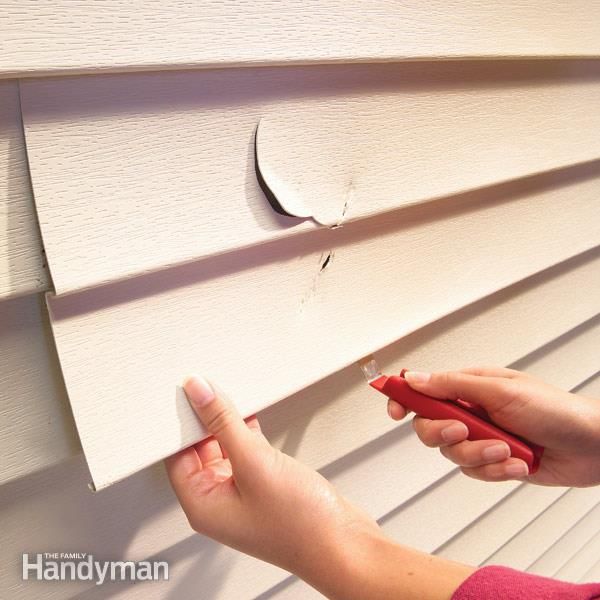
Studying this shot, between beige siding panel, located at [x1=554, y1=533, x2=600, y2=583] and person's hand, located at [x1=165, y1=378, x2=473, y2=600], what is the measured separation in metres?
1.41

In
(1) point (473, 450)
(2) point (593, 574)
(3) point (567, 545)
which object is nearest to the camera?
(1) point (473, 450)

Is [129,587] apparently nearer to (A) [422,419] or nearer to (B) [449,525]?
(A) [422,419]

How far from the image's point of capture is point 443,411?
28.4 inches

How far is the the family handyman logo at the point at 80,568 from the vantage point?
584mm

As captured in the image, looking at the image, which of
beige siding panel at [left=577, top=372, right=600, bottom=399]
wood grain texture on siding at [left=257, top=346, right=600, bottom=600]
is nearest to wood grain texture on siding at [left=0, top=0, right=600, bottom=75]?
wood grain texture on siding at [left=257, top=346, right=600, bottom=600]

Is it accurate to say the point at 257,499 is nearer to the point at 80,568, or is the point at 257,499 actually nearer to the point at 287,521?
the point at 287,521

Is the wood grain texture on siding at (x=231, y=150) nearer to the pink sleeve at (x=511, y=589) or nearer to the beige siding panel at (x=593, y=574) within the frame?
the pink sleeve at (x=511, y=589)

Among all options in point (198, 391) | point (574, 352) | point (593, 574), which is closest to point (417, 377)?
point (198, 391)

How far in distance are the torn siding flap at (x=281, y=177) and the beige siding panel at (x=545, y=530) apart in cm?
113

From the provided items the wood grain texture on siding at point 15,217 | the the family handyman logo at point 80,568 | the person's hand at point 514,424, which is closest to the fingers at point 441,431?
the person's hand at point 514,424

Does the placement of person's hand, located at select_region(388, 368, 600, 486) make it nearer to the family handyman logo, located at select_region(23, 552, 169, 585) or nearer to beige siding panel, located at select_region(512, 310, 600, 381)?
beige siding panel, located at select_region(512, 310, 600, 381)

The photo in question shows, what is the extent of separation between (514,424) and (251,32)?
0.64 meters

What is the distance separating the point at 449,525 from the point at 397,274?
0.66 m

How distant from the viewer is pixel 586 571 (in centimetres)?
182
